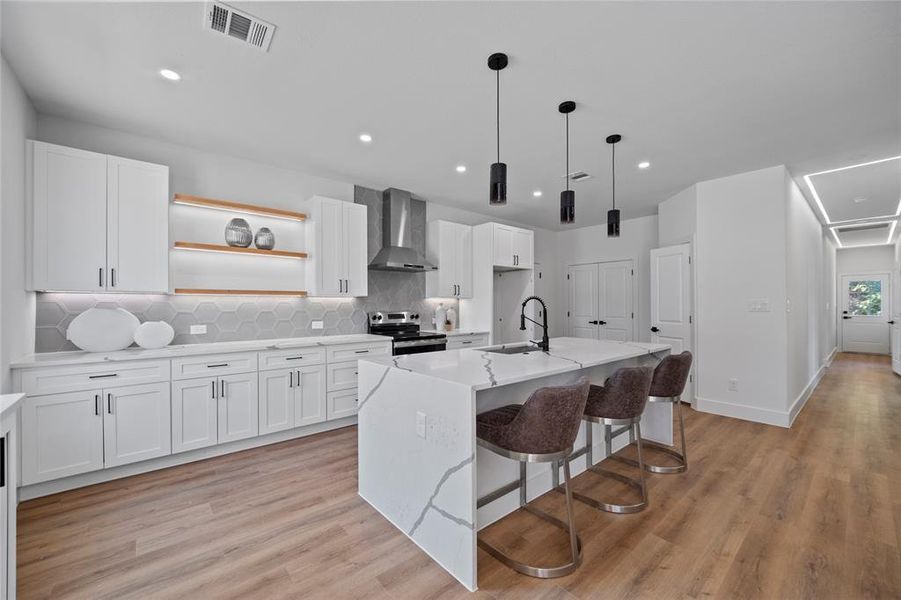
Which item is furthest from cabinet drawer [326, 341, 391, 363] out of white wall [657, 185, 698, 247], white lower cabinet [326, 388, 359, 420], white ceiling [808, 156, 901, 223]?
white ceiling [808, 156, 901, 223]

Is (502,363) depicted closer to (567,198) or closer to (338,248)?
(567,198)

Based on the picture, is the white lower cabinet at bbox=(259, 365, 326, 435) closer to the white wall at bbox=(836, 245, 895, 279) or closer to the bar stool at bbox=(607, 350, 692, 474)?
the bar stool at bbox=(607, 350, 692, 474)

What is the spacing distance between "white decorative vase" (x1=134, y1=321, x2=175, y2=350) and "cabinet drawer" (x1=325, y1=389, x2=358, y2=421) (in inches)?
57.9

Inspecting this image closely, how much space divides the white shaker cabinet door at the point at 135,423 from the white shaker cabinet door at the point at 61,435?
0.05 meters

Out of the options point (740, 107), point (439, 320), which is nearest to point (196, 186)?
point (439, 320)

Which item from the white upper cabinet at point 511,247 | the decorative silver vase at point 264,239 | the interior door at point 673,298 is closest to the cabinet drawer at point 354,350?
the decorative silver vase at point 264,239

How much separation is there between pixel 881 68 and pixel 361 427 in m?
4.03

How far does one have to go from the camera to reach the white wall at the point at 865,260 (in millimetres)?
8812

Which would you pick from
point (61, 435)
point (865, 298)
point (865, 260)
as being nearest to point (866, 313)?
point (865, 298)

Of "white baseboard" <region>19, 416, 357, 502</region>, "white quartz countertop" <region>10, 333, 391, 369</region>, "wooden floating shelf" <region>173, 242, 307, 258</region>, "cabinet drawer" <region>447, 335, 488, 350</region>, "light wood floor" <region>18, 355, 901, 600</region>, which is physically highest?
"wooden floating shelf" <region>173, 242, 307, 258</region>

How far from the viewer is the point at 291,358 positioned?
3.54m

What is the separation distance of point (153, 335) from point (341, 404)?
1727 millimetres

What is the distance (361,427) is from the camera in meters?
2.55

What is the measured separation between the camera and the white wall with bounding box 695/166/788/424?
13.1 feet
